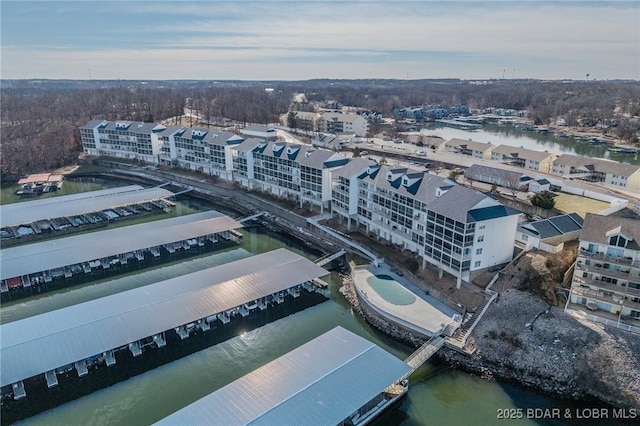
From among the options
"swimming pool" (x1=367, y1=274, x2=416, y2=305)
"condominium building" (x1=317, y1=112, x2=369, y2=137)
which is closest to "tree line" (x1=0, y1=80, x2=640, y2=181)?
"condominium building" (x1=317, y1=112, x2=369, y2=137)

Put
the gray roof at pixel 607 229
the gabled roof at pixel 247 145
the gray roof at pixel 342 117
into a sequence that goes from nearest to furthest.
A: the gray roof at pixel 607 229 < the gabled roof at pixel 247 145 < the gray roof at pixel 342 117

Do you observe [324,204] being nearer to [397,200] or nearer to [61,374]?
[397,200]

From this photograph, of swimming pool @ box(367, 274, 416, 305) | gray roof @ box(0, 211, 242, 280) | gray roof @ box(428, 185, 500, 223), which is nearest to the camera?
gray roof @ box(428, 185, 500, 223)

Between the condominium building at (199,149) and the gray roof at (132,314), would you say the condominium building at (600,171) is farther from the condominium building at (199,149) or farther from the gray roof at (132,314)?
the condominium building at (199,149)

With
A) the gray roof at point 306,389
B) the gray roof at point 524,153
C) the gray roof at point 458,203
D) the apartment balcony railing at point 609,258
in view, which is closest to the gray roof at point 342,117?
the gray roof at point 524,153

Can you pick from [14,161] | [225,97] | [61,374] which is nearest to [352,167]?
[61,374]

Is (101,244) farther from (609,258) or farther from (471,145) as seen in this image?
(471,145)

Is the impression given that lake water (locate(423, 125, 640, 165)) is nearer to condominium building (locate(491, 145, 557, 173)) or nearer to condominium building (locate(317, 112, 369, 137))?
condominium building (locate(317, 112, 369, 137))

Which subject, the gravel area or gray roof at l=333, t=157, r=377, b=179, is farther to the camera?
gray roof at l=333, t=157, r=377, b=179
